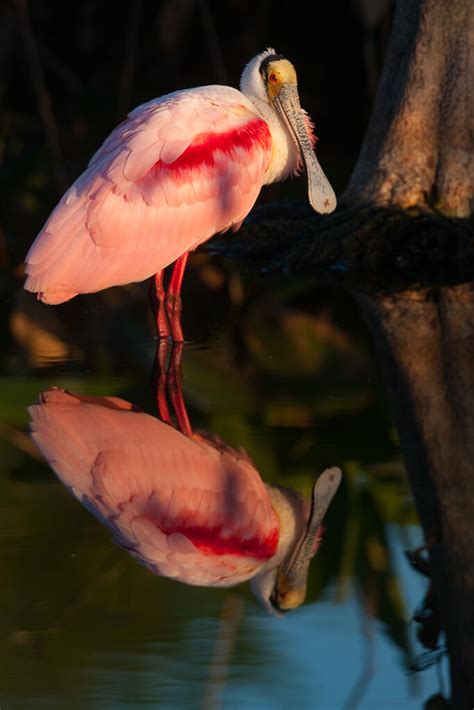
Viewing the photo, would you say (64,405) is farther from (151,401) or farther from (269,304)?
(269,304)

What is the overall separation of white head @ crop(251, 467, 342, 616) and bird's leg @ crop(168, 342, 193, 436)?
1.01 meters

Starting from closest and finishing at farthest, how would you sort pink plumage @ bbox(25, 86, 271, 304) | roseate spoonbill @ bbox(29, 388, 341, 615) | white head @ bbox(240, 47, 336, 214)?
roseate spoonbill @ bbox(29, 388, 341, 615) → pink plumage @ bbox(25, 86, 271, 304) → white head @ bbox(240, 47, 336, 214)

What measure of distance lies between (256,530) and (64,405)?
1.69 meters

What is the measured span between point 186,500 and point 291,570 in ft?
2.05

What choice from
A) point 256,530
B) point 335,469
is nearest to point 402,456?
point 335,469

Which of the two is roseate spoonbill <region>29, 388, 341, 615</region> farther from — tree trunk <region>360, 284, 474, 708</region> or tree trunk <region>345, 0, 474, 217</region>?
tree trunk <region>345, 0, 474, 217</region>

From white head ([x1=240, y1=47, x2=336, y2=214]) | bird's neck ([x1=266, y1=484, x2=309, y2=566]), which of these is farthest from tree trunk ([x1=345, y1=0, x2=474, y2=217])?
bird's neck ([x1=266, y1=484, x2=309, y2=566])

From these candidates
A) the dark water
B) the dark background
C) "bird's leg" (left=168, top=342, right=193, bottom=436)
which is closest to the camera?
the dark water

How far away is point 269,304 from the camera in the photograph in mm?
8750

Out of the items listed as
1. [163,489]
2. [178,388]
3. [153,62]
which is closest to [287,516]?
[163,489]

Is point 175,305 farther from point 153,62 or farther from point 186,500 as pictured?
point 153,62

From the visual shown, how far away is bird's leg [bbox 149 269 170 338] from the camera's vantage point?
294 inches

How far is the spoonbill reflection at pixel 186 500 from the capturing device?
14.4 feet

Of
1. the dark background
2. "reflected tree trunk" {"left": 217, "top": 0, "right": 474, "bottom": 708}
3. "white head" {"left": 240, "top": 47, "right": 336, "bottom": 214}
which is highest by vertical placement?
"white head" {"left": 240, "top": 47, "right": 336, "bottom": 214}
